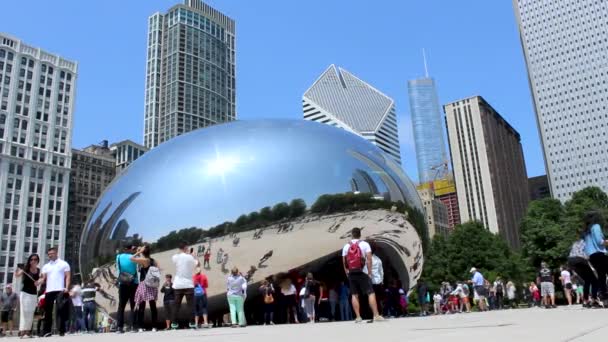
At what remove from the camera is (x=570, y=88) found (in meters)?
127

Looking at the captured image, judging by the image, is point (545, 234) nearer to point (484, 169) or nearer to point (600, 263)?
point (600, 263)

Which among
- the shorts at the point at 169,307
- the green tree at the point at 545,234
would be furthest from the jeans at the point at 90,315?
the green tree at the point at 545,234

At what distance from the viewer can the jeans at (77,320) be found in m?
13.5

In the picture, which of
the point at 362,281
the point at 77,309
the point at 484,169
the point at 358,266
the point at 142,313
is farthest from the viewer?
the point at 484,169

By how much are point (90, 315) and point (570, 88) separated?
439ft

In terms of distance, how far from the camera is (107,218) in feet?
36.4

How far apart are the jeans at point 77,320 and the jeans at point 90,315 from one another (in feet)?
0.42

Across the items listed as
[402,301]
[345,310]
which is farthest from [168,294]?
[402,301]

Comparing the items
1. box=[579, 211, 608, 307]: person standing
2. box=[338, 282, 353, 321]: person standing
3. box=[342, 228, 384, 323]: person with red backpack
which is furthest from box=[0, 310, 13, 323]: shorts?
box=[579, 211, 608, 307]: person standing

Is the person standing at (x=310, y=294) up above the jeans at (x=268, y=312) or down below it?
above

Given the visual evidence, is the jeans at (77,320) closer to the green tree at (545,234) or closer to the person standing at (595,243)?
the person standing at (595,243)

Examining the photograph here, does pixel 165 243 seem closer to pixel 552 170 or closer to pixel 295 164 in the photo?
pixel 295 164

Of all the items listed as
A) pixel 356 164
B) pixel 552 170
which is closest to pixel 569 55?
pixel 552 170

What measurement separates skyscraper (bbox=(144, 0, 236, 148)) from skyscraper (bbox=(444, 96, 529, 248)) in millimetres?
68045
